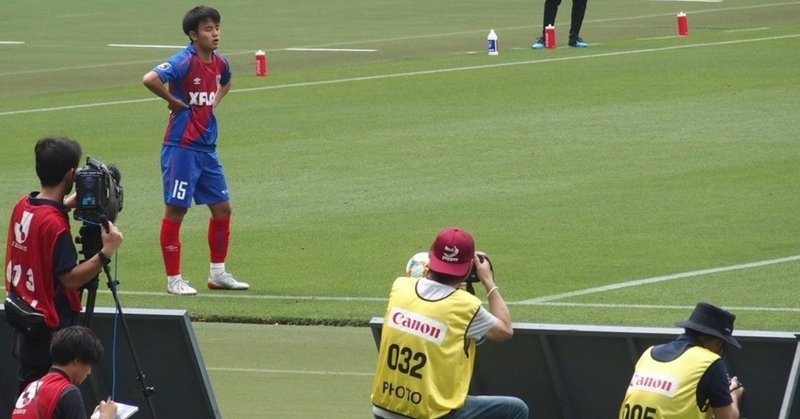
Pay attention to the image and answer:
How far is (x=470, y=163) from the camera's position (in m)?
21.9

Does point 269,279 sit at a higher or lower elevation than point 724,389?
lower

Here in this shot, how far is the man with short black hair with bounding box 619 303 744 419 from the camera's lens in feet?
28.4

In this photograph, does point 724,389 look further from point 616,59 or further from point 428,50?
point 428,50

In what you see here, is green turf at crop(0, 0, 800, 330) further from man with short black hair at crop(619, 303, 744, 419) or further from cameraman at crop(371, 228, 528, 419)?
cameraman at crop(371, 228, 528, 419)

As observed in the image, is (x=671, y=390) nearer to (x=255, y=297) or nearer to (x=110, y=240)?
(x=110, y=240)

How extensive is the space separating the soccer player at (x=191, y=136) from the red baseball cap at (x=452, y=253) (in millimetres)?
5958

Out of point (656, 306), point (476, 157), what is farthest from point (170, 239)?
point (476, 157)

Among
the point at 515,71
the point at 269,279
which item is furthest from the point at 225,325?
the point at 515,71

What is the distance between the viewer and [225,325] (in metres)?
14.3

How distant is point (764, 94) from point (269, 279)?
12.9 metres

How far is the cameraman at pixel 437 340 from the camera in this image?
878 centimetres

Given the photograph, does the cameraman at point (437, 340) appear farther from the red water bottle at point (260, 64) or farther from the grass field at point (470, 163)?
the red water bottle at point (260, 64)

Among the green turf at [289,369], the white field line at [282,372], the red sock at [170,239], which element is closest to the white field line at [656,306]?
the green turf at [289,369]

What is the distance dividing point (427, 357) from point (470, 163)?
1324cm
